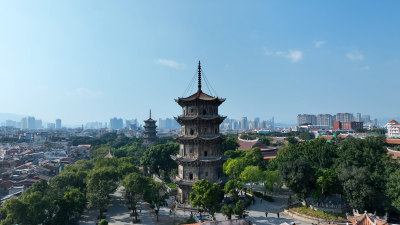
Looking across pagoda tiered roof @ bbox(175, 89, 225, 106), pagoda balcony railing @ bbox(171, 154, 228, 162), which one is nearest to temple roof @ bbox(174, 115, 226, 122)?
pagoda tiered roof @ bbox(175, 89, 225, 106)

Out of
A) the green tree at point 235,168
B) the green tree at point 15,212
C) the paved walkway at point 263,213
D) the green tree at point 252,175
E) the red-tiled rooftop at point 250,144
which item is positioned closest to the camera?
the green tree at point 15,212

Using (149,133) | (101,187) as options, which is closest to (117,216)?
(101,187)

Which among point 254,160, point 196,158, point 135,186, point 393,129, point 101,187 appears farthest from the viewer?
point 393,129

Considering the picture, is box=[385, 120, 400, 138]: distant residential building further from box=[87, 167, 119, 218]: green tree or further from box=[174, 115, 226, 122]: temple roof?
box=[87, 167, 119, 218]: green tree

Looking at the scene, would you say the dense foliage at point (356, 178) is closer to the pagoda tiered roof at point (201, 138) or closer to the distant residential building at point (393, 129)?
the pagoda tiered roof at point (201, 138)

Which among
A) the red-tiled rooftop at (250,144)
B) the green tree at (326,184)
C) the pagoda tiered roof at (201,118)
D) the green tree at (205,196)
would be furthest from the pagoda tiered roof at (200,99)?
the red-tiled rooftop at (250,144)

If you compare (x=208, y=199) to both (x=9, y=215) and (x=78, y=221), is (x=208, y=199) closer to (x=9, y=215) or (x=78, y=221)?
(x=78, y=221)

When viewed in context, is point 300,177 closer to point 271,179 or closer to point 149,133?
point 271,179

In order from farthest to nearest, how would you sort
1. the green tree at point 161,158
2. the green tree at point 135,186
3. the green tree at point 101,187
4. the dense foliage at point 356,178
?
1. the green tree at point 161,158
2. the green tree at point 135,186
3. the green tree at point 101,187
4. the dense foliage at point 356,178

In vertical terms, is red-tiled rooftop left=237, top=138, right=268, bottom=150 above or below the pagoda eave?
below
